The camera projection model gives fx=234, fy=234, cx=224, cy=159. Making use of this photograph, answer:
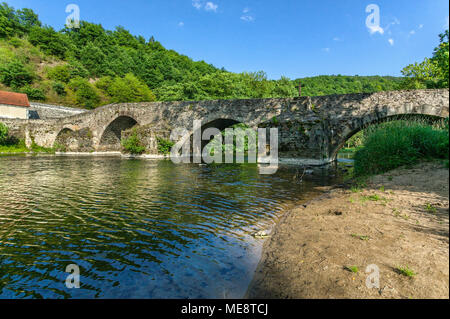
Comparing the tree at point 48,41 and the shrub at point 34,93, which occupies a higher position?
the tree at point 48,41

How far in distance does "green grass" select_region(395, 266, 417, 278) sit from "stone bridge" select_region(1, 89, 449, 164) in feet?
41.1

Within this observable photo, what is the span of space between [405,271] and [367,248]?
744 millimetres

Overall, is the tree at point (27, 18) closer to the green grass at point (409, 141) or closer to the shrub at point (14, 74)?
the shrub at point (14, 74)

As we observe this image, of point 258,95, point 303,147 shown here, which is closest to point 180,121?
point 303,147

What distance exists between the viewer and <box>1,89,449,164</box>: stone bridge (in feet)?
52.4

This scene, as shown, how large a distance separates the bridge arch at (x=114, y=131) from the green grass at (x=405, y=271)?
28683 mm

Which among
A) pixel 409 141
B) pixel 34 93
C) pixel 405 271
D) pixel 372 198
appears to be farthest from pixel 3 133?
pixel 405 271

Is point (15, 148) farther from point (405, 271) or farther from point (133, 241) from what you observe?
point (405, 271)

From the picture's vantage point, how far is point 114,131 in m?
30.3

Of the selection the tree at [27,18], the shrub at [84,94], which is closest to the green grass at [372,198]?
the shrub at [84,94]

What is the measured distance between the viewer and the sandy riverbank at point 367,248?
1957mm

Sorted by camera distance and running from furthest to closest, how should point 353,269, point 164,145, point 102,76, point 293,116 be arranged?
point 102,76
point 164,145
point 293,116
point 353,269
